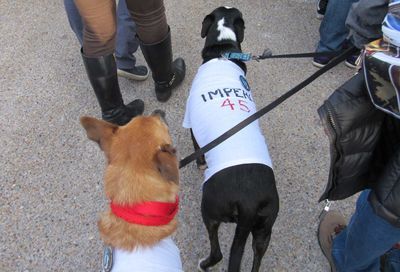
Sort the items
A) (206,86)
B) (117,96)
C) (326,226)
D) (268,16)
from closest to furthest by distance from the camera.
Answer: (206,86) → (326,226) → (117,96) → (268,16)

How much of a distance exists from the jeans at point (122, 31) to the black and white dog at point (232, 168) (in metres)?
1.12

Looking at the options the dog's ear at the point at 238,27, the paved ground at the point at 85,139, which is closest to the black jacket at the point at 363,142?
the paved ground at the point at 85,139

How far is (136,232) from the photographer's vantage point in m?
1.62

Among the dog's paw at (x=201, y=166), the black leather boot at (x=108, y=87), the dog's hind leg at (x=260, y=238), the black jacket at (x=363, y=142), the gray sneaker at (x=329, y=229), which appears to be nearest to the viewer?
the black jacket at (x=363, y=142)

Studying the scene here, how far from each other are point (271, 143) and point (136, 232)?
5.77ft

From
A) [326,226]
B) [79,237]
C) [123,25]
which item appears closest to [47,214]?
[79,237]

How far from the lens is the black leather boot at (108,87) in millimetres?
2629

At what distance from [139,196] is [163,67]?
1837 mm

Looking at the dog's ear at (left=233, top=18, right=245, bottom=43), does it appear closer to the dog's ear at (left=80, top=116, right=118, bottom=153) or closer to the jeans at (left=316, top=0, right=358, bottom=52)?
the jeans at (left=316, top=0, right=358, bottom=52)

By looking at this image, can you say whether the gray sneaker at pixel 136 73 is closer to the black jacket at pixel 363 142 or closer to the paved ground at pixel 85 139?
the paved ground at pixel 85 139

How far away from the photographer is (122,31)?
10.6ft

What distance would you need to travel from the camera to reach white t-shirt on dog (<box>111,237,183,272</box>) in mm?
→ 1540

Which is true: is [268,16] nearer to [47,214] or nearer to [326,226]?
[326,226]

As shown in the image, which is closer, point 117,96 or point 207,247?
point 207,247
